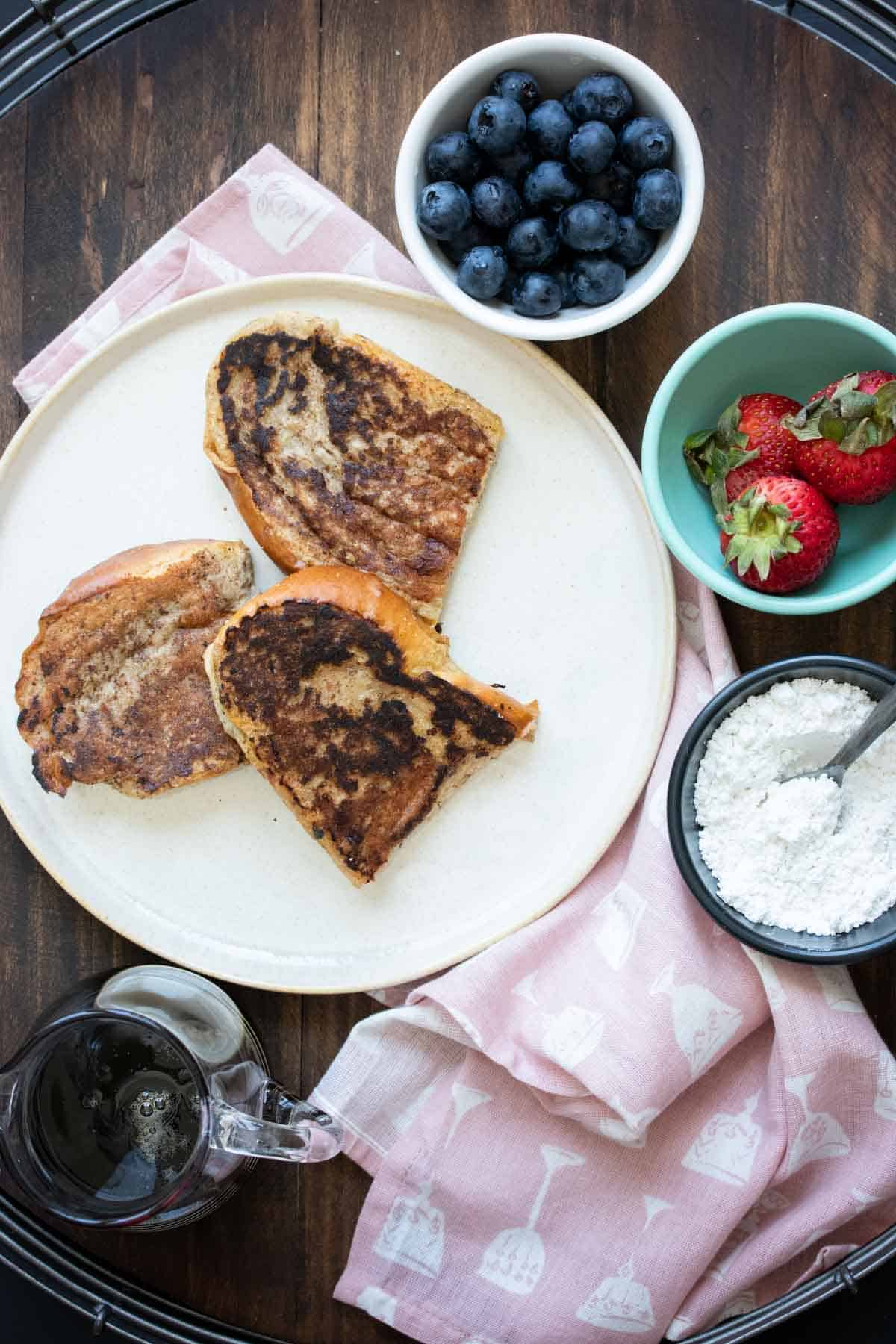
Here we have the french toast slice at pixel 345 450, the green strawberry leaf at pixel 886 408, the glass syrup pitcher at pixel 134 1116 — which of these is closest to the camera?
the green strawberry leaf at pixel 886 408

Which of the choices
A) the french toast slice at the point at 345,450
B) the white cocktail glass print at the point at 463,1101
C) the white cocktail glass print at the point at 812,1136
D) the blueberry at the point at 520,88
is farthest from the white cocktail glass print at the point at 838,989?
the blueberry at the point at 520,88

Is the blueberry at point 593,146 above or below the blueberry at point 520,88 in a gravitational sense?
below

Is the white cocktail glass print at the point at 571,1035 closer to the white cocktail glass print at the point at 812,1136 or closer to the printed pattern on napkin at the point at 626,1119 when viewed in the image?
the printed pattern on napkin at the point at 626,1119

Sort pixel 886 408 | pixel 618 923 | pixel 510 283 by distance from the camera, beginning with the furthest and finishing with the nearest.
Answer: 1. pixel 618 923
2. pixel 510 283
3. pixel 886 408

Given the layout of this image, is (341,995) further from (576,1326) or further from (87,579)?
(87,579)

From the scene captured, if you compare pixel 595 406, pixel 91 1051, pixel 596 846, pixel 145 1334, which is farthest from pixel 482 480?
pixel 145 1334

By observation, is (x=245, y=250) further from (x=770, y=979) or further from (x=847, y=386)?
(x=770, y=979)

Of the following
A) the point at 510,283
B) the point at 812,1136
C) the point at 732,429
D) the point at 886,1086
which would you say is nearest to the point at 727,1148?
the point at 812,1136
